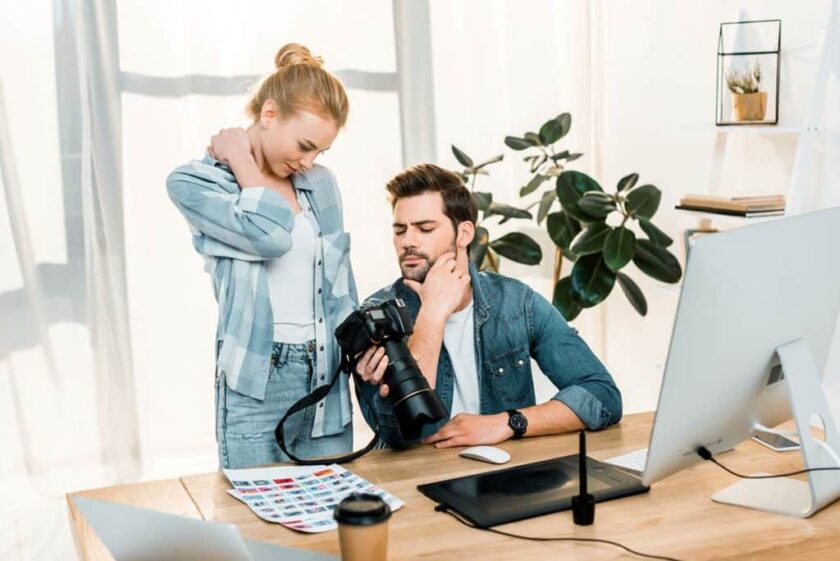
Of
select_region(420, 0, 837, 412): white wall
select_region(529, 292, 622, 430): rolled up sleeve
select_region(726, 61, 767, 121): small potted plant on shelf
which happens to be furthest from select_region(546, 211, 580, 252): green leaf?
select_region(529, 292, 622, 430): rolled up sleeve

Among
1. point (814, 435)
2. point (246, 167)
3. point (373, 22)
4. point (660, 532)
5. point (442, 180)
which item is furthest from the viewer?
point (373, 22)

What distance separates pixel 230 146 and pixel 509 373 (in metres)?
0.76

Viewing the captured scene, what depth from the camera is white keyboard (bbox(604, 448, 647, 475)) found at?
1732 mm

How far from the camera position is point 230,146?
211 cm

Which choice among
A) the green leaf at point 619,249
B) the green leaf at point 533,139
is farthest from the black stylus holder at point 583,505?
the green leaf at point 533,139

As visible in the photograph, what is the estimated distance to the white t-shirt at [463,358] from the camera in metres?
2.19

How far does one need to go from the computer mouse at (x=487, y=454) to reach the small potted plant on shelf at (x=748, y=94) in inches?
67.3

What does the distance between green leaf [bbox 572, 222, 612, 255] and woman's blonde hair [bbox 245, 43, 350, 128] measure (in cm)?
118

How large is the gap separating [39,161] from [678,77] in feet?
7.11

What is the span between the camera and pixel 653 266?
320 cm

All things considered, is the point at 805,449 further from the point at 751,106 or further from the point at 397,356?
the point at 751,106

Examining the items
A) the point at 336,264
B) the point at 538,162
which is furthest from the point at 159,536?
the point at 538,162

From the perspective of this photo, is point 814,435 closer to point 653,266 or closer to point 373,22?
point 653,266

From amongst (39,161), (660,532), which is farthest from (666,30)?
(660,532)
